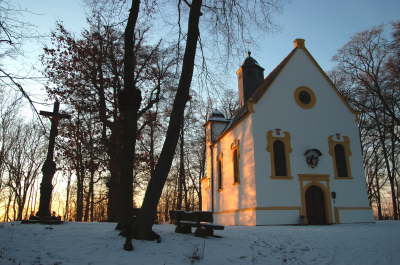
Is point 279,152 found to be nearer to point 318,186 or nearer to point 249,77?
point 318,186

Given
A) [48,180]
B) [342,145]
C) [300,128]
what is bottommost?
[48,180]

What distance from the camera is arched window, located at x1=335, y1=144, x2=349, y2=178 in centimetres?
1894

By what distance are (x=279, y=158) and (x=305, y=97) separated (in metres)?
4.35

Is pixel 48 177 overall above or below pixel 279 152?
below

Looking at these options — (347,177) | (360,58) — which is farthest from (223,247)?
(360,58)

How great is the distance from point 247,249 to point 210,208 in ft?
58.5

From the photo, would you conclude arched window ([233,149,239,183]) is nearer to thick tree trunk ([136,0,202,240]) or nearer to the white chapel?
the white chapel

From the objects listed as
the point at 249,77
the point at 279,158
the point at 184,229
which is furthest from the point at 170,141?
the point at 249,77

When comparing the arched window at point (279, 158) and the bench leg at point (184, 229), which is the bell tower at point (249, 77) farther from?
the bench leg at point (184, 229)

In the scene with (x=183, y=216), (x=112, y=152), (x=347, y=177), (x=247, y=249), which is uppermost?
(x=112, y=152)

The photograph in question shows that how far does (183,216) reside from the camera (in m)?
10.4

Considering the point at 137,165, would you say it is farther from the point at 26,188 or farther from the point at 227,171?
the point at 26,188

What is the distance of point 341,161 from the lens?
19.2 m

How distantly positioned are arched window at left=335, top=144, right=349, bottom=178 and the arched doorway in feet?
6.20
